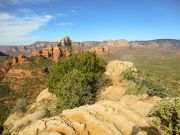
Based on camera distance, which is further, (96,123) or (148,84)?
(148,84)

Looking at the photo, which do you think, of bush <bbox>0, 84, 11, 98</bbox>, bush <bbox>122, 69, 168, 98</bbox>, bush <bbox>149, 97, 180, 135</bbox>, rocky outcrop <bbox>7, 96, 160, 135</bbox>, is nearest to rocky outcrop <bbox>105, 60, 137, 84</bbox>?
bush <bbox>122, 69, 168, 98</bbox>

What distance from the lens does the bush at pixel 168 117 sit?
1153 inches

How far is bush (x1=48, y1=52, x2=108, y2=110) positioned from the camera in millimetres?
60719

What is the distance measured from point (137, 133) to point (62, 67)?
4997 centimetres

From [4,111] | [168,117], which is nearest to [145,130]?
[168,117]

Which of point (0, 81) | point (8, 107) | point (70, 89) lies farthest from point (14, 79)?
point (70, 89)

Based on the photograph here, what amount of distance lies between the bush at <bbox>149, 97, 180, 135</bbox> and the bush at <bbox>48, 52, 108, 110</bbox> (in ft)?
96.7

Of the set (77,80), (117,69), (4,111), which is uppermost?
(77,80)

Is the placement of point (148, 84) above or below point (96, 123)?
below

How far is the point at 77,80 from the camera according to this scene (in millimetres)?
64188

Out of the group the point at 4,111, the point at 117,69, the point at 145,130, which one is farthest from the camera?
the point at 4,111

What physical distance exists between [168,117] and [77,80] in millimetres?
36088

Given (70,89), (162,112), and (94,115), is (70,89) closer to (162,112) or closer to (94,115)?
(94,115)

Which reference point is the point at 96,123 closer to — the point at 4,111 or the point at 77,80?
the point at 77,80
